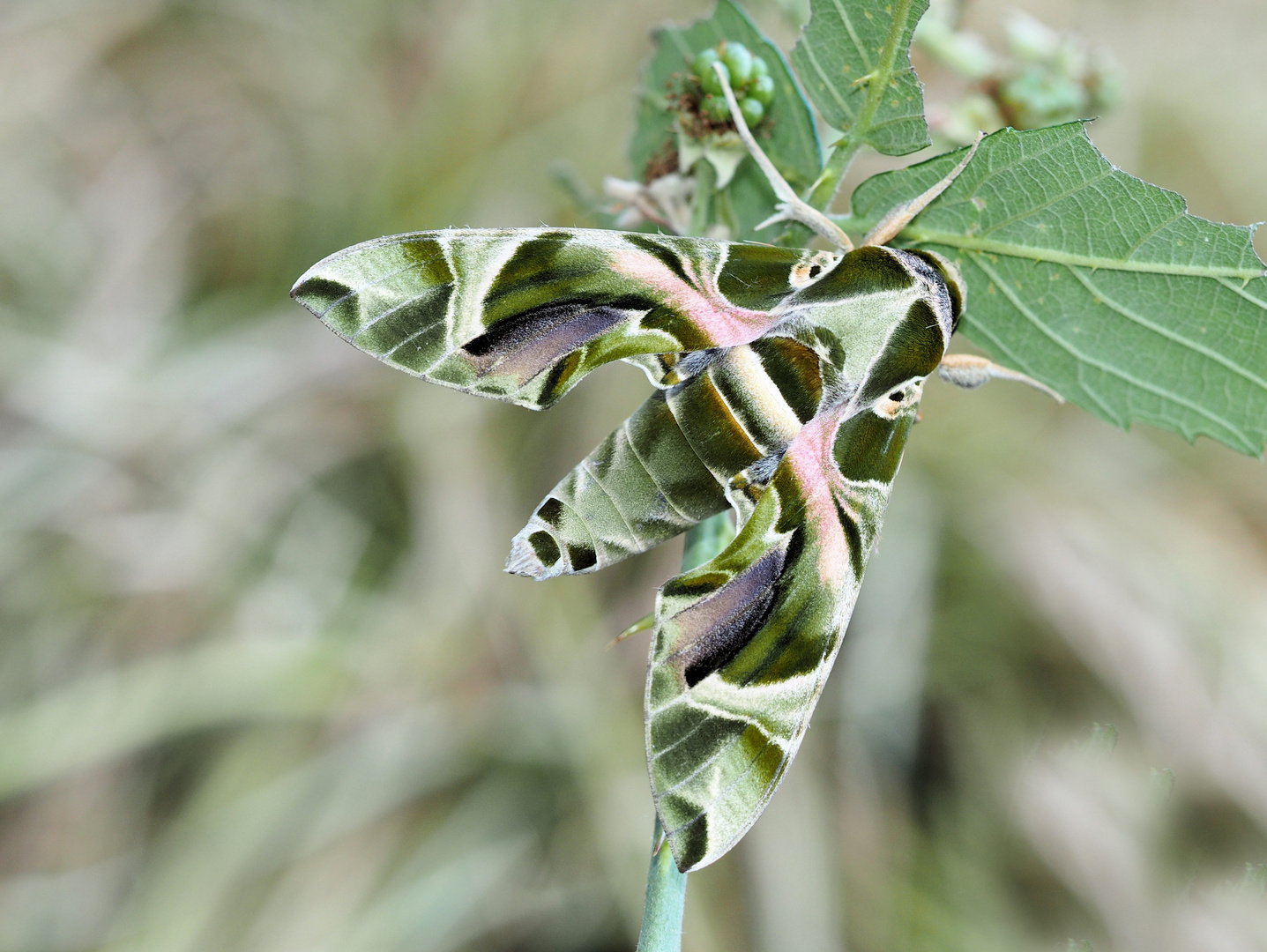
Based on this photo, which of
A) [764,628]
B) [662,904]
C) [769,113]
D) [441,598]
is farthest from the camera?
[441,598]

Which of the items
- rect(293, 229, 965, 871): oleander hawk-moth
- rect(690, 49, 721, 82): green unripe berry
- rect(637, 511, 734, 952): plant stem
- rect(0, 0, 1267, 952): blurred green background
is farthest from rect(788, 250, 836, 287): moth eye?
rect(0, 0, 1267, 952): blurred green background

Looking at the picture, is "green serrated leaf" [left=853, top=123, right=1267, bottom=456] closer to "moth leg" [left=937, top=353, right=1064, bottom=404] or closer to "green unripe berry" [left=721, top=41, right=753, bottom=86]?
"moth leg" [left=937, top=353, right=1064, bottom=404]

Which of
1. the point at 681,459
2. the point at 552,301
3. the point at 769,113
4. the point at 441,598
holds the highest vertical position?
the point at 769,113

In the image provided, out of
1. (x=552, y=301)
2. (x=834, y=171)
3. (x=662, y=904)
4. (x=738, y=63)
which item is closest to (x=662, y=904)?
(x=662, y=904)

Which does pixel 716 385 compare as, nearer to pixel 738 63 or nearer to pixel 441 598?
pixel 738 63

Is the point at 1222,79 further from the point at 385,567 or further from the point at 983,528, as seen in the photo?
the point at 385,567
